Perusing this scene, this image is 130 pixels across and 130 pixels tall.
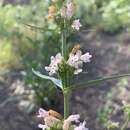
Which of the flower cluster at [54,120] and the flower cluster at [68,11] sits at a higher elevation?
the flower cluster at [68,11]

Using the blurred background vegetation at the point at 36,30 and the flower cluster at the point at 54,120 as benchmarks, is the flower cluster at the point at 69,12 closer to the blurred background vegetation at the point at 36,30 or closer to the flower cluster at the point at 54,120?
the flower cluster at the point at 54,120

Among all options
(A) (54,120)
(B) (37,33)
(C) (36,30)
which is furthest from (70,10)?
(B) (37,33)

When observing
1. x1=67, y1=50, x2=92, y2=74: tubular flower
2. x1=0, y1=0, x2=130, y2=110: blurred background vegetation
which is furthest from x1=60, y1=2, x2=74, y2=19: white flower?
x1=0, y1=0, x2=130, y2=110: blurred background vegetation

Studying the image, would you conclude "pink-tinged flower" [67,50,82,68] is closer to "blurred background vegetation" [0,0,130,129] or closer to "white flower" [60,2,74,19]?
"white flower" [60,2,74,19]

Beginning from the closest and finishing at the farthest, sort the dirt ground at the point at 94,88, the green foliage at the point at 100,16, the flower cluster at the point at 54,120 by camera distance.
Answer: the flower cluster at the point at 54,120 < the dirt ground at the point at 94,88 < the green foliage at the point at 100,16

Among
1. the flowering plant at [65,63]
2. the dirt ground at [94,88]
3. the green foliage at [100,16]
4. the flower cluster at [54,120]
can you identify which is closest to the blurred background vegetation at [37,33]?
the green foliage at [100,16]

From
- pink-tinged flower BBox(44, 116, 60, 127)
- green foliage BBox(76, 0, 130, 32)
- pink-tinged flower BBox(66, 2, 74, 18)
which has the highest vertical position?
green foliage BBox(76, 0, 130, 32)
